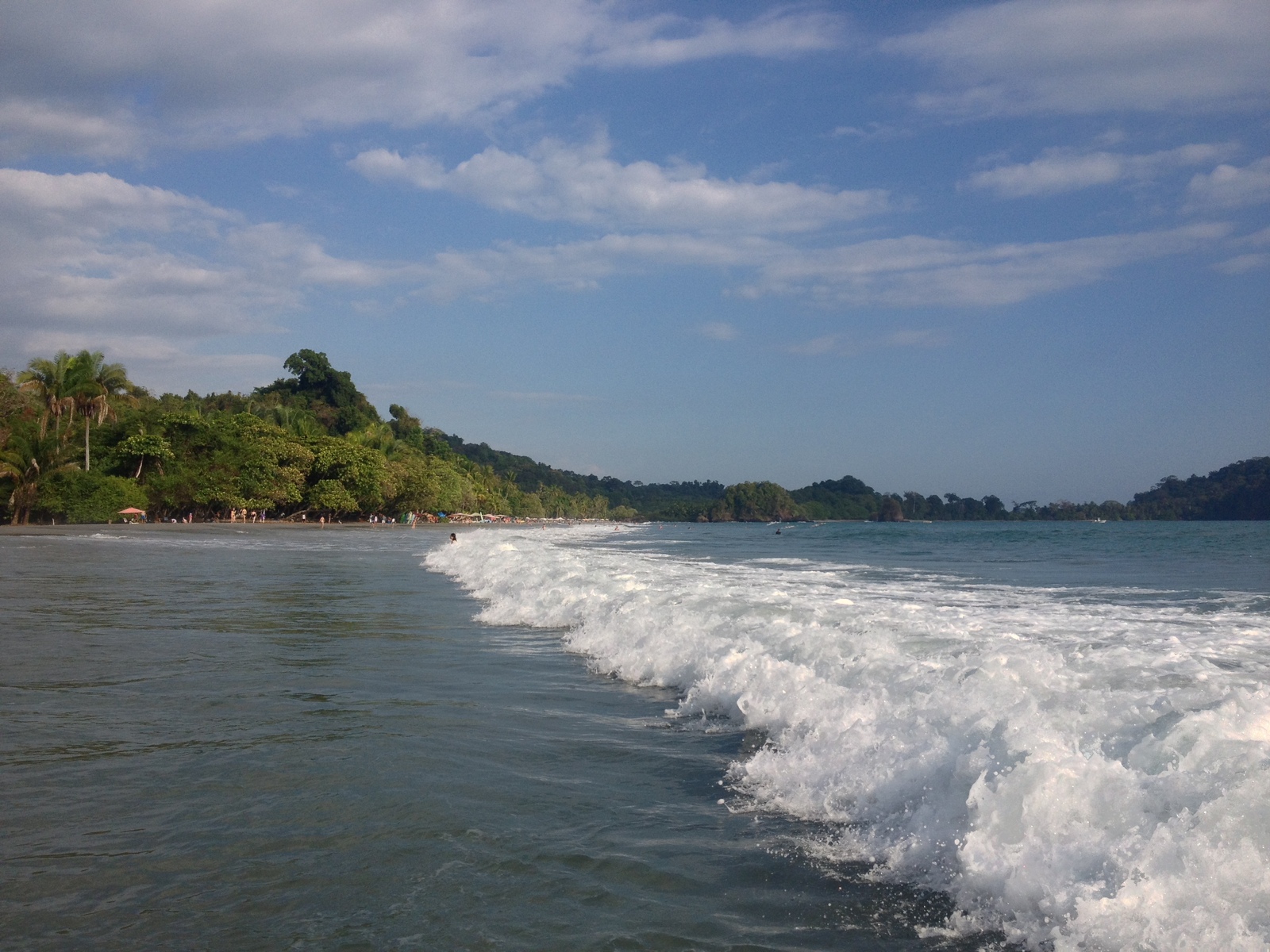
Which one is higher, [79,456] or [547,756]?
[79,456]

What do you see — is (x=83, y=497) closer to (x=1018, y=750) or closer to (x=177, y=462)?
(x=177, y=462)

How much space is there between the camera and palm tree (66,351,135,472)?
5784 centimetres

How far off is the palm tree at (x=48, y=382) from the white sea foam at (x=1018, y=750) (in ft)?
191

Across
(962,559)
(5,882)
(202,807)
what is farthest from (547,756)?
(962,559)

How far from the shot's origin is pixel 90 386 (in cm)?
5853

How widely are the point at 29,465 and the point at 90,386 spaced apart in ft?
22.8

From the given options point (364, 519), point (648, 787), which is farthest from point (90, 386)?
point (648, 787)

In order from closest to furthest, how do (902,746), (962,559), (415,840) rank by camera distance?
(415,840)
(902,746)
(962,559)

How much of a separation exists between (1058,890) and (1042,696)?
102 inches

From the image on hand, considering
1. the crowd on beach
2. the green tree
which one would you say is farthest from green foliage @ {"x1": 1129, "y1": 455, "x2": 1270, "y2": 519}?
the green tree

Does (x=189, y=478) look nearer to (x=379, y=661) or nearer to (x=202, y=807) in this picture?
(x=379, y=661)

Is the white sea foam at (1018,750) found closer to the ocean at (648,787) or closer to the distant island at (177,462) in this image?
the ocean at (648,787)

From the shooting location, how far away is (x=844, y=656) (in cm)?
830

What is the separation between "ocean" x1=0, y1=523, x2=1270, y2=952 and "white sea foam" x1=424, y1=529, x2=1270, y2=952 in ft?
0.06
